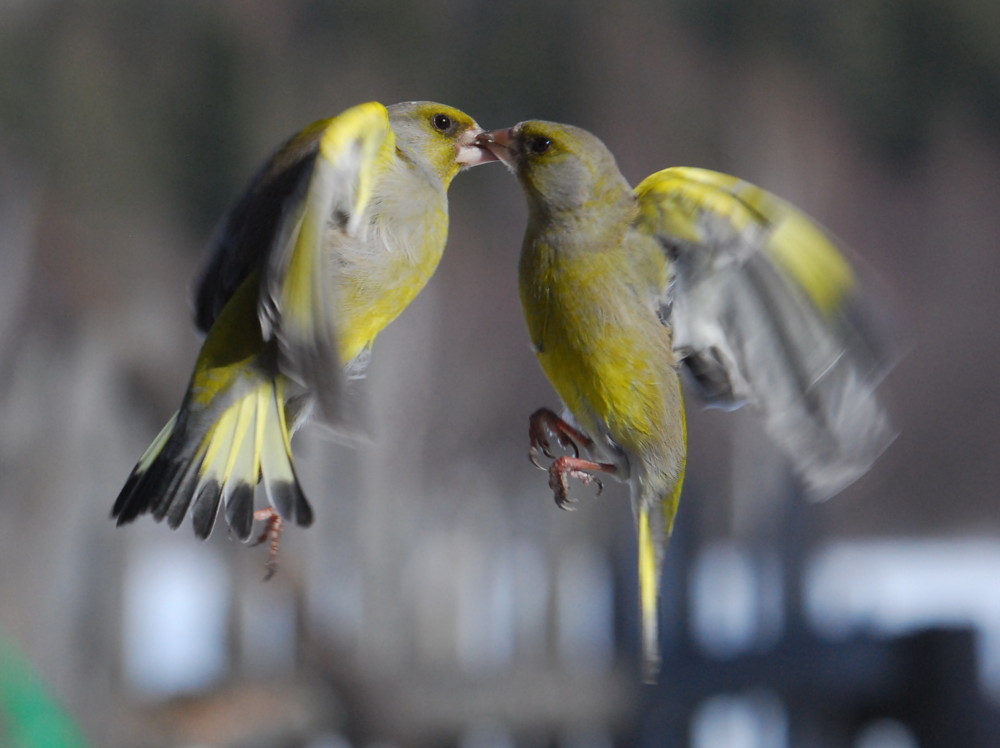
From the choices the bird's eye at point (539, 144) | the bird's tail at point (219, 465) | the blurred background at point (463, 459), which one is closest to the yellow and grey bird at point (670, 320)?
the bird's eye at point (539, 144)

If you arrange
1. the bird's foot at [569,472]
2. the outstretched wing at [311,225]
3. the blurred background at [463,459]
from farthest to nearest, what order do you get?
1. the blurred background at [463,459]
2. the bird's foot at [569,472]
3. the outstretched wing at [311,225]

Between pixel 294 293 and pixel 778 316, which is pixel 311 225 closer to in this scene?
pixel 294 293

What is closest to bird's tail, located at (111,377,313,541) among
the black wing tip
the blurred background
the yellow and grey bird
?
the black wing tip

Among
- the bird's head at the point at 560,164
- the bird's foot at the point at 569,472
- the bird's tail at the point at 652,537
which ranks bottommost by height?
the bird's tail at the point at 652,537

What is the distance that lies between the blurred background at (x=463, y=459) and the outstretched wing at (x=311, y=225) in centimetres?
55

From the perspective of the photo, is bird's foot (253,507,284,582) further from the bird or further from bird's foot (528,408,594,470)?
bird's foot (528,408,594,470)

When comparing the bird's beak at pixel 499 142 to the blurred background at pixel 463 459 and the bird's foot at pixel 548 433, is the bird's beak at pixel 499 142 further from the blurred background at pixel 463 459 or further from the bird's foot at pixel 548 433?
the blurred background at pixel 463 459

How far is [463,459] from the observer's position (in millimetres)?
1951

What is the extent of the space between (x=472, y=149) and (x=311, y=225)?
4.0 inches

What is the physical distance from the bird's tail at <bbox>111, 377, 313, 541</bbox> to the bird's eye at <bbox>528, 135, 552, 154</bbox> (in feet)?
0.40

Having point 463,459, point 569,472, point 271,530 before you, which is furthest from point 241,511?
point 463,459

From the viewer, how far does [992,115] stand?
3412 millimetres

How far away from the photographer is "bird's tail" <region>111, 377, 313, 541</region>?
1.29 feet

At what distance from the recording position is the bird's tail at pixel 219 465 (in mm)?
393
